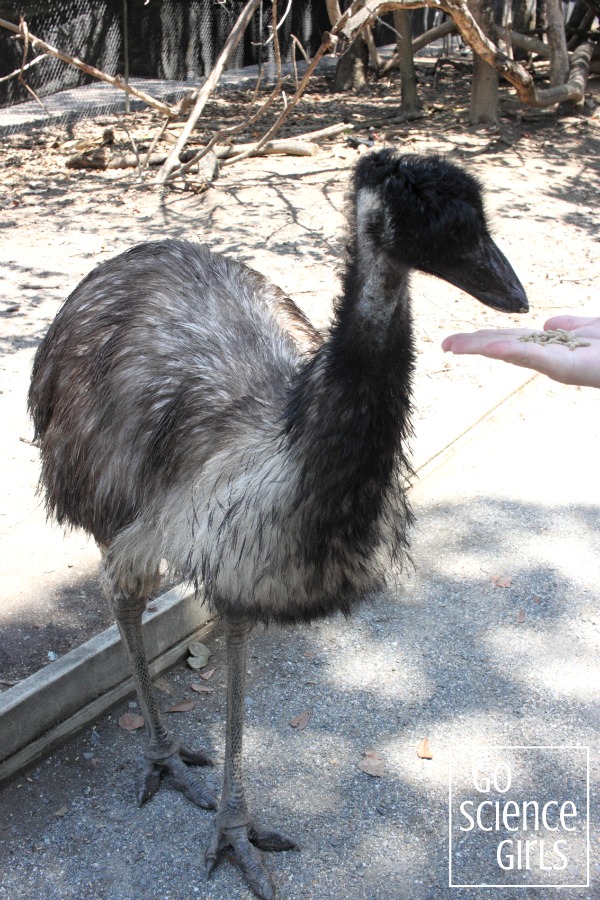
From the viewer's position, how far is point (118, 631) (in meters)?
3.09

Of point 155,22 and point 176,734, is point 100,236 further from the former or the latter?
point 155,22

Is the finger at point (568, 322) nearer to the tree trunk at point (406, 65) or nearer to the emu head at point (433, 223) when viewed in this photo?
the emu head at point (433, 223)

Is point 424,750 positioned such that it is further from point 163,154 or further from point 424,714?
point 163,154

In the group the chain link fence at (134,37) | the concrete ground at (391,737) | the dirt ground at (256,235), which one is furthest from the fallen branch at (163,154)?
the concrete ground at (391,737)

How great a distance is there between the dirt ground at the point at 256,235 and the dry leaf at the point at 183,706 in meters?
0.38

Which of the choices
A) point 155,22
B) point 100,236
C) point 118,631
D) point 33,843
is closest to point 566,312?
point 100,236

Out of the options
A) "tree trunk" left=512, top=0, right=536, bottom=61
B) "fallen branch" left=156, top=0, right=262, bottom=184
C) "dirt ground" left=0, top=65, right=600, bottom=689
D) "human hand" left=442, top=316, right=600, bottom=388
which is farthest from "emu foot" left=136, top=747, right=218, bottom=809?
"tree trunk" left=512, top=0, right=536, bottom=61

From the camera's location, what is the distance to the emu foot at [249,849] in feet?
8.27

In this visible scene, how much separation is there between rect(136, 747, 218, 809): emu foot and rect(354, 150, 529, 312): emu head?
1715 mm

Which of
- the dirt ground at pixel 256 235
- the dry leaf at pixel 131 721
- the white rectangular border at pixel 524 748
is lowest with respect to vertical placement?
the white rectangular border at pixel 524 748

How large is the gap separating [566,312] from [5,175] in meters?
5.19

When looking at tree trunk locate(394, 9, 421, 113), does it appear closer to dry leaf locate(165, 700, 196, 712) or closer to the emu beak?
dry leaf locate(165, 700, 196, 712)

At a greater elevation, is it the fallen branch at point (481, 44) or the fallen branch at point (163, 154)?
the fallen branch at point (481, 44)

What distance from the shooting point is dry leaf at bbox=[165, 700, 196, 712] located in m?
3.12
